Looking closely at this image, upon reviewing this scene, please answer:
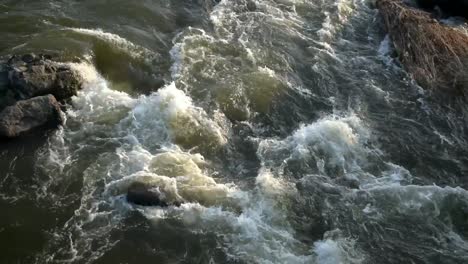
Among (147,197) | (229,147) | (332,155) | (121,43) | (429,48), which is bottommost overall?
(147,197)

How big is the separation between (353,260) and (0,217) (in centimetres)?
664

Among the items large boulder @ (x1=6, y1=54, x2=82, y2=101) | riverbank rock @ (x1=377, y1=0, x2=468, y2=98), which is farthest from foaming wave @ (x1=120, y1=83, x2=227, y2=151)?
riverbank rock @ (x1=377, y1=0, x2=468, y2=98)

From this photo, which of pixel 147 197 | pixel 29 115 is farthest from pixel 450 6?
pixel 29 115

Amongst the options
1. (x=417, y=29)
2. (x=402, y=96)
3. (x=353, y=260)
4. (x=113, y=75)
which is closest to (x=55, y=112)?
(x=113, y=75)

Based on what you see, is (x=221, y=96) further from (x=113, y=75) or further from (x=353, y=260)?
(x=353, y=260)

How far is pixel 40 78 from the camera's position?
12477 millimetres

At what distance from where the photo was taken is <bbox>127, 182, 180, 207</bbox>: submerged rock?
10461 millimetres

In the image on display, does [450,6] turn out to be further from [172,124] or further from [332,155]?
[172,124]

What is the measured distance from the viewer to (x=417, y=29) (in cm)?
1642

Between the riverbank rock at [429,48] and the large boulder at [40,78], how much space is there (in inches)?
371

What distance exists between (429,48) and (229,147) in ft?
24.5

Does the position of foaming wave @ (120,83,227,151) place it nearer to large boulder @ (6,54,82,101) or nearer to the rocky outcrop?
large boulder @ (6,54,82,101)

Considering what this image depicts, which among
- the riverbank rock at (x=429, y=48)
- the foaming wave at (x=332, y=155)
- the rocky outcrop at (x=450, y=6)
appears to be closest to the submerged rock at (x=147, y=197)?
the foaming wave at (x=332, y=155)

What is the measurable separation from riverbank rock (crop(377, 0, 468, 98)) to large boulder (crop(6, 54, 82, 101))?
9435mm
